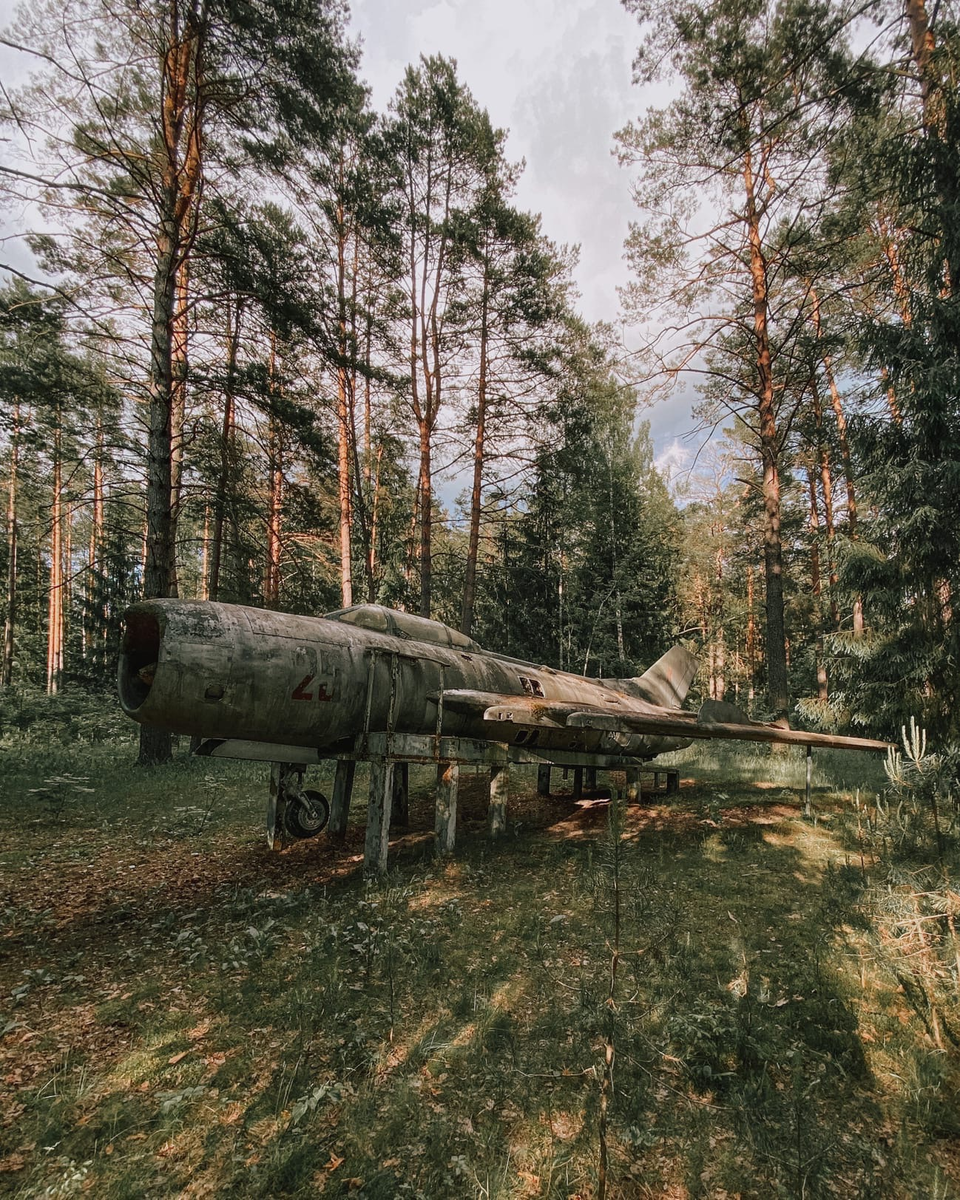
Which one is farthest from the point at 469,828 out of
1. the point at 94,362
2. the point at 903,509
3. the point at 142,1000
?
the point at 94,362

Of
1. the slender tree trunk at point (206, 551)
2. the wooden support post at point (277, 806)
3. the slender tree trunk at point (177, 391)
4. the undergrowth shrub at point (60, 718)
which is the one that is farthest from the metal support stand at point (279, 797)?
the undergrowth shrub at point (60, 718)

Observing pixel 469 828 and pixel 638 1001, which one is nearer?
pixel 638 1001

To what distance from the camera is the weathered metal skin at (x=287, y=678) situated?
204 inches

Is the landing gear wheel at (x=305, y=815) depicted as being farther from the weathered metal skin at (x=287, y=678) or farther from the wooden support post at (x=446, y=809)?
the wooden support post at (x=446, y=809)

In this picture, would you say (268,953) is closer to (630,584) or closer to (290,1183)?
(290,1183)

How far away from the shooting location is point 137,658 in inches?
219

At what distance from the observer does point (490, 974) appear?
4312 mm

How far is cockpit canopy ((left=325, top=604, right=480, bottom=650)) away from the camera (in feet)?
24.4

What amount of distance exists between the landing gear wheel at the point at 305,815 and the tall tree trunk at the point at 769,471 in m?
10.9

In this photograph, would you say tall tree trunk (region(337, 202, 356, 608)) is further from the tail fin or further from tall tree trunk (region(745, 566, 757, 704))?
tall tree trunk (region(745, 566, 757, 704))

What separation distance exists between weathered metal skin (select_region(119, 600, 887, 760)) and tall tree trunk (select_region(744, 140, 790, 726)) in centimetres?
527

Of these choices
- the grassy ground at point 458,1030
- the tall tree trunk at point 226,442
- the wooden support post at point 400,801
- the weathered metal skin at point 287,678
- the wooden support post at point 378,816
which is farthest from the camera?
the tall tree trunk at point 226,442

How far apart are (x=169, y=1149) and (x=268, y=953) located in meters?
1.88

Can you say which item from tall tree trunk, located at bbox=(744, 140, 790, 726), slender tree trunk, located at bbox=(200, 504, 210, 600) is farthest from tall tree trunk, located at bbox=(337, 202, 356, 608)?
tall tree trunk, located at bbox=(744, 140, 790, 726)
